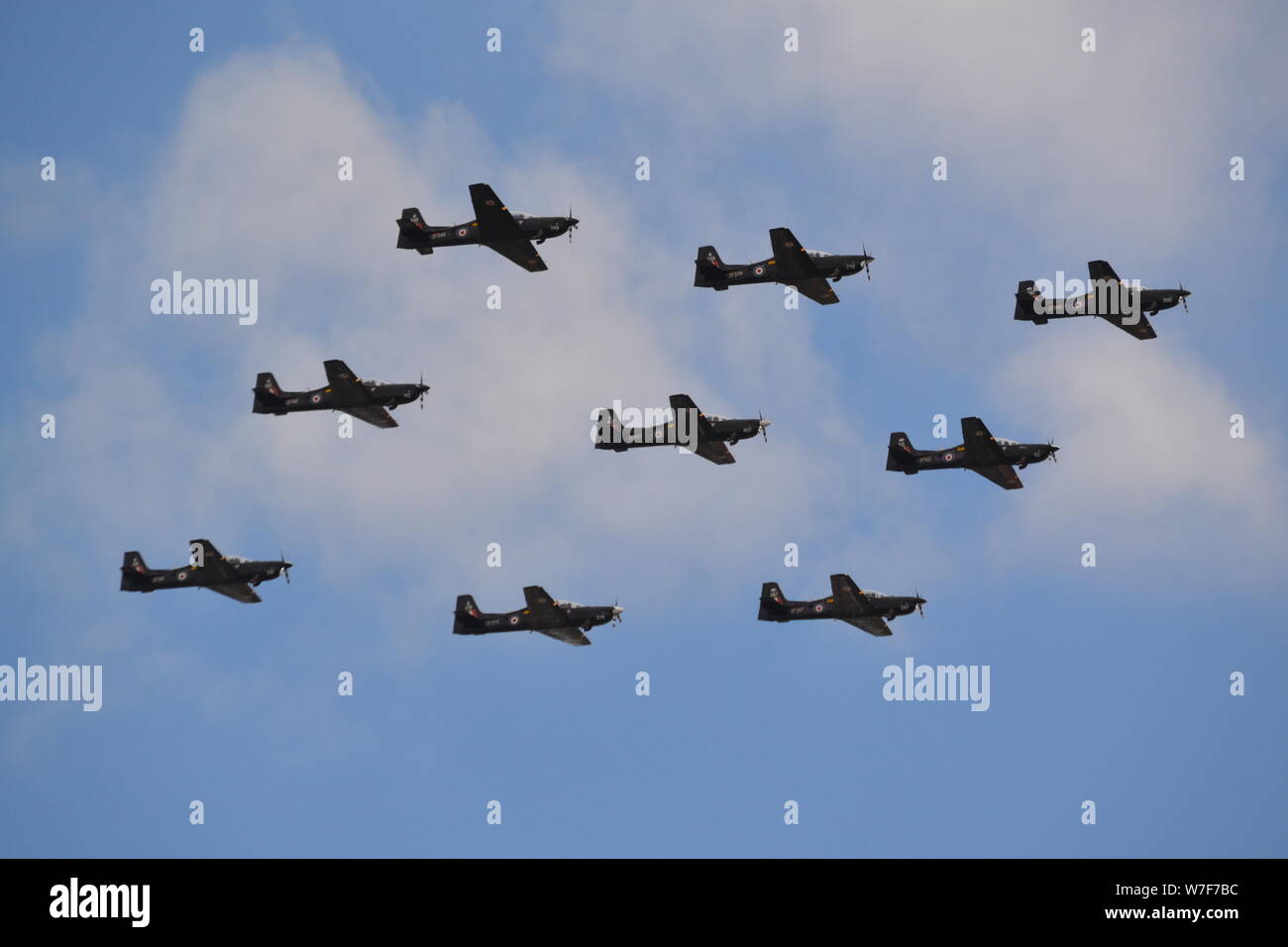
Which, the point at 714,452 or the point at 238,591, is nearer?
the point at 238,591

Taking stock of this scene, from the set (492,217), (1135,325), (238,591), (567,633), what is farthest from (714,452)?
(238,591)

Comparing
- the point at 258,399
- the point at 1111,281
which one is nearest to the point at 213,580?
the point at 258,399

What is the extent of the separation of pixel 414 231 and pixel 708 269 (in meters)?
16.7

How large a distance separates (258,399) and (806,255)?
3131 centimetres

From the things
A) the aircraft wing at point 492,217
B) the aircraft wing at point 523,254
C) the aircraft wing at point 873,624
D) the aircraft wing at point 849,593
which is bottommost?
the aircraft wing at point 873,624

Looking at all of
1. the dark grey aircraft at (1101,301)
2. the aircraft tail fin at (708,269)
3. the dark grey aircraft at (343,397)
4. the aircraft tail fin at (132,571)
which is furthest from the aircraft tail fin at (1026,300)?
the aircraft tail fin at (132,571)

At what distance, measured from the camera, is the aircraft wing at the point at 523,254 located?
116312 millimetres

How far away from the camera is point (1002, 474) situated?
115250 millimetres

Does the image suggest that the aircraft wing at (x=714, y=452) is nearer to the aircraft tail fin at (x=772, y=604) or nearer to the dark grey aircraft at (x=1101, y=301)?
the aircraft tail fin at (x=772, y=604)

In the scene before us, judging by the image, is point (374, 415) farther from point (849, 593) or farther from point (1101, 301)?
point (1101, 301)

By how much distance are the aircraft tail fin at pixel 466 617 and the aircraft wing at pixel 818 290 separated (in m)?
25.2
